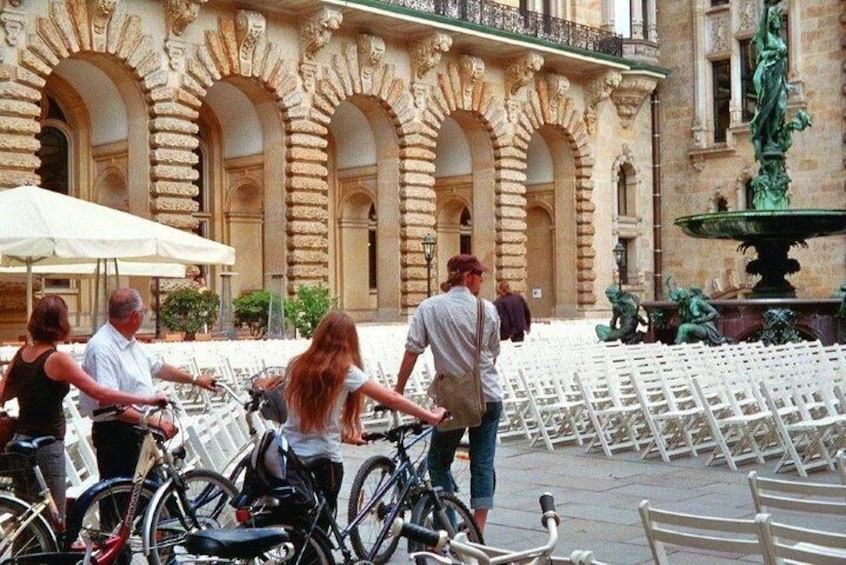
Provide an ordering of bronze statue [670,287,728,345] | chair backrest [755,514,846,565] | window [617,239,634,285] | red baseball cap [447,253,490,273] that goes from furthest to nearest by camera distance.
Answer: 1. window [617,239,634,285]
2. bronze statue [670,287,728,345]
3. red baseball cap [447,253,490,273]
4. chair backrest [755,514,846,565]

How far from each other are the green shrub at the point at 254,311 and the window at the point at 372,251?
901 centimetres

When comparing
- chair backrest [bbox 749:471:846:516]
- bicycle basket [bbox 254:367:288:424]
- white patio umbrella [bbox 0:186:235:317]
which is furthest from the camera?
white patio umbrella [bbox 0:186:235:317]

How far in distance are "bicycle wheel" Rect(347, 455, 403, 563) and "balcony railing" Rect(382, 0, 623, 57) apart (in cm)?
2548

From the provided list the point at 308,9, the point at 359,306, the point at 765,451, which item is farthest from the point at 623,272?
the point at 765,451

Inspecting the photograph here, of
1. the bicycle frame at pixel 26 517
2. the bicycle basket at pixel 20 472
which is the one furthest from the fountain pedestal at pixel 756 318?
the bicycle frame at pixel 26 517

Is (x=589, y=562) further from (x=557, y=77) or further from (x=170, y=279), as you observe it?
Result: (x=557, y=77)

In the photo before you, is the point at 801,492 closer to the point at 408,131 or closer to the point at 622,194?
the point at 408,131

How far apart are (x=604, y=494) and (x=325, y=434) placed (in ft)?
15.4

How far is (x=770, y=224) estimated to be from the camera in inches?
884

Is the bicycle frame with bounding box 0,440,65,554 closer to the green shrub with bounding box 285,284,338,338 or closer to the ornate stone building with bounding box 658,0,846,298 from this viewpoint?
the green shrub with bounding box 285,284,338,338

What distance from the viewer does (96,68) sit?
1086 inches

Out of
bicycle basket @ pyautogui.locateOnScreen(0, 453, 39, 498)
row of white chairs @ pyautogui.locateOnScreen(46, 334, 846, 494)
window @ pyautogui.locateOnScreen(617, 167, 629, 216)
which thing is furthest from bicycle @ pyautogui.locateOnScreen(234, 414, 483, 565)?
window @ pyautogui.locateOnScreen(617, 167, 629, 216)

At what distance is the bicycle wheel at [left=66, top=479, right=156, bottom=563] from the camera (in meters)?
6.12

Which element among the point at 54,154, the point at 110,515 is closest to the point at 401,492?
the point at 110,515
